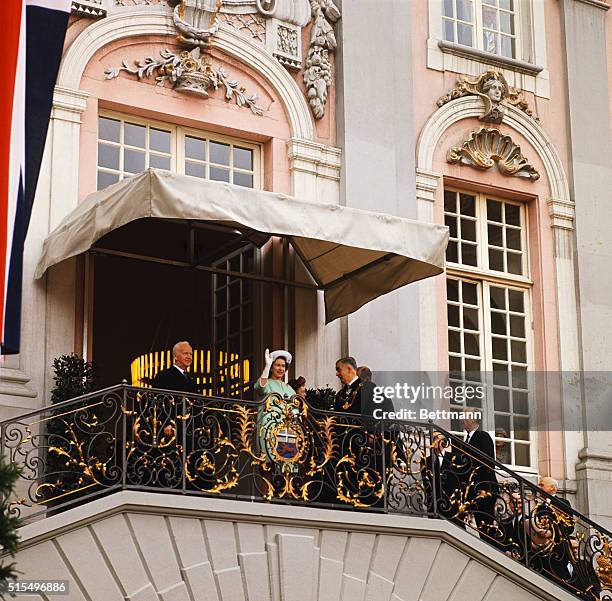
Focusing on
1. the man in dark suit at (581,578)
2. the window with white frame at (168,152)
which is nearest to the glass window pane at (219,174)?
the window with white frame at (168,152)

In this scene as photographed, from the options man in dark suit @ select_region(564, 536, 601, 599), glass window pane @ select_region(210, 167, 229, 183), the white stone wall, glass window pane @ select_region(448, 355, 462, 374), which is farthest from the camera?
glass window pane @ select_region(448, 355, 462, 374)

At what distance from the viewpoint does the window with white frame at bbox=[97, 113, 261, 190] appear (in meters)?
15.2

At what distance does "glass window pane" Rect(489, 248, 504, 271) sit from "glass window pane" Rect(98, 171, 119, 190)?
4607 millimetres

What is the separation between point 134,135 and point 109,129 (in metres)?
0.29

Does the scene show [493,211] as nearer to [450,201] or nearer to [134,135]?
[450,201]

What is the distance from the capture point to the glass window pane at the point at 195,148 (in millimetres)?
15688

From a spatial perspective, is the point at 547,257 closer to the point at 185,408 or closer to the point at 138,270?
the point at 138,270

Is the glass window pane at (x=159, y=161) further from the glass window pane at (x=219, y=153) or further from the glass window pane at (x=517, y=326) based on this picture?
the glass window pane at (x=517, y=326)

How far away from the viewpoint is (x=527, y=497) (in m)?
14.2

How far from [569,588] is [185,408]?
392 cm

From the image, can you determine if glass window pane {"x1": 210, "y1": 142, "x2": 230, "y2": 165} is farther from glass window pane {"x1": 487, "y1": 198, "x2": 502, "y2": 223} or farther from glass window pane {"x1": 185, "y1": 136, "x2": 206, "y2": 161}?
glass window pane {"x1": 487, "y1": 198, "x2": 502, "y2": 223}

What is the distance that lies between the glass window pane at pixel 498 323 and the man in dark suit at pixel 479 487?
3229 millimetres

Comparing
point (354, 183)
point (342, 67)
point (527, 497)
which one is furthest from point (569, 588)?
point (342, 67)

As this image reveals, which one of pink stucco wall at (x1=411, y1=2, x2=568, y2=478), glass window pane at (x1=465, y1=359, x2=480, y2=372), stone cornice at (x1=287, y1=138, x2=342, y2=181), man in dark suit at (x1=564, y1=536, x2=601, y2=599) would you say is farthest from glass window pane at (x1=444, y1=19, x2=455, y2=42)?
man in dark suit at (x1=564, y1=536, x2=601, y2=599)
